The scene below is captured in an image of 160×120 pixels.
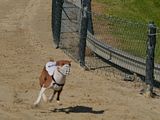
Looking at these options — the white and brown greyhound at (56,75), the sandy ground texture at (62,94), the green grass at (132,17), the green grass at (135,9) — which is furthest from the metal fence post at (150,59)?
the green grass at (135,9)

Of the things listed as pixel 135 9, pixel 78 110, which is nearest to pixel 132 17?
pixel 135 9

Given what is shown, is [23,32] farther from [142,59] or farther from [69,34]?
[142,59]

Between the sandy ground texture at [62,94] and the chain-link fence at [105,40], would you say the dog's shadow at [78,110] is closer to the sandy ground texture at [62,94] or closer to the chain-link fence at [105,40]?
the sandy ground texture at [62,94]

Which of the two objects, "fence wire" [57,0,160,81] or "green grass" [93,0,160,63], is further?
"green grass" [93,0,160,63]

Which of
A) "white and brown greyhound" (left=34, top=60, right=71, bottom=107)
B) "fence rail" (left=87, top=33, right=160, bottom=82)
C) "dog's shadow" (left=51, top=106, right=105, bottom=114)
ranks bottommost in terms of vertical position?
"dog's shadow" (left=51, top=106, right=105, bottom=114)

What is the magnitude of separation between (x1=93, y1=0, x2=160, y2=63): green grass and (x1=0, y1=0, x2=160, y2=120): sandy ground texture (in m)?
1.29

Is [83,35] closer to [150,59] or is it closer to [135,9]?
[150,59]

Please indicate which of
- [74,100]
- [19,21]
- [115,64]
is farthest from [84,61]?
[19,21]

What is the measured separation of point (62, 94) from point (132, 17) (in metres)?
7.57

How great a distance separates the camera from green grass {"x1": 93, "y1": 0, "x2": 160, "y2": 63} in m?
13.4

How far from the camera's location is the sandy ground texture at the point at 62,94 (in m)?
9.46

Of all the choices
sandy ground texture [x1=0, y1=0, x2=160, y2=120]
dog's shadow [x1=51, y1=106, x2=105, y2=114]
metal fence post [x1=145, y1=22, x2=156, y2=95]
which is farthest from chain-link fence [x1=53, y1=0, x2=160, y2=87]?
dog's shadow [x1=51, y1=106, x2=105, y2=114]

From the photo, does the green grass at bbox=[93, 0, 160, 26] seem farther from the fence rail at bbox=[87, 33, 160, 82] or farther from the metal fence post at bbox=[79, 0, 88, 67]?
the metal fence post at bbox=[79, 0, 88, 67]

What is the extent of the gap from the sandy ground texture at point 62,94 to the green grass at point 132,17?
4.22 ft
